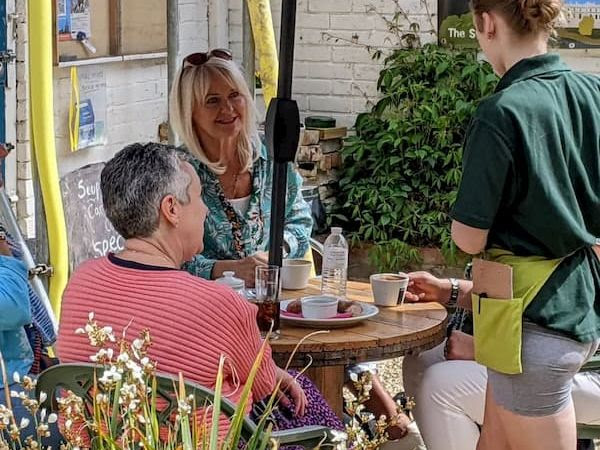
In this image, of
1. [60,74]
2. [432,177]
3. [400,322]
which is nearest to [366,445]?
[400,322]

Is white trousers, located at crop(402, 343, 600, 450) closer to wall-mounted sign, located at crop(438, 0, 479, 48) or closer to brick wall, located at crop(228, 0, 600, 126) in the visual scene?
wall-mounted sign, located at crop(438, 0, 479, 48)

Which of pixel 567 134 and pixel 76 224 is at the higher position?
pixel 567 134

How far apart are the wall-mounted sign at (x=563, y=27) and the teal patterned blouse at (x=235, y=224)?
2783 mm

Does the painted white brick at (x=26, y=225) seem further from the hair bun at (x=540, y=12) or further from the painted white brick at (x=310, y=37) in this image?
the hair bun at (x=540, y=12)

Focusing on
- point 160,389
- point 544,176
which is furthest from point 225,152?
point 160,389

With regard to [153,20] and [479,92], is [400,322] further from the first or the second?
[153,20]

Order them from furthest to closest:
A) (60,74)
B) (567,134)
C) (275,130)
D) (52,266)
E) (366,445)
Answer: (60,74) → (52,266) → (275,130) → (567,134) → (366,445)

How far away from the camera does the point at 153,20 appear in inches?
266

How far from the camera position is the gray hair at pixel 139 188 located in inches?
99.2

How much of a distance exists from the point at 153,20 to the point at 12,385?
405cm

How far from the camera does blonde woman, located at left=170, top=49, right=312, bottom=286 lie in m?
3.59

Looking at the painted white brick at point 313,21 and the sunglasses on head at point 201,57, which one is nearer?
the sunglasses on head at point 201,57

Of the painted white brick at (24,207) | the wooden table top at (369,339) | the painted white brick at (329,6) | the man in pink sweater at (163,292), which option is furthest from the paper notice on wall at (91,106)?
the man in pink sweater at (163,292)

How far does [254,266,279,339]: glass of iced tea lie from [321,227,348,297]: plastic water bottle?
45 cm
